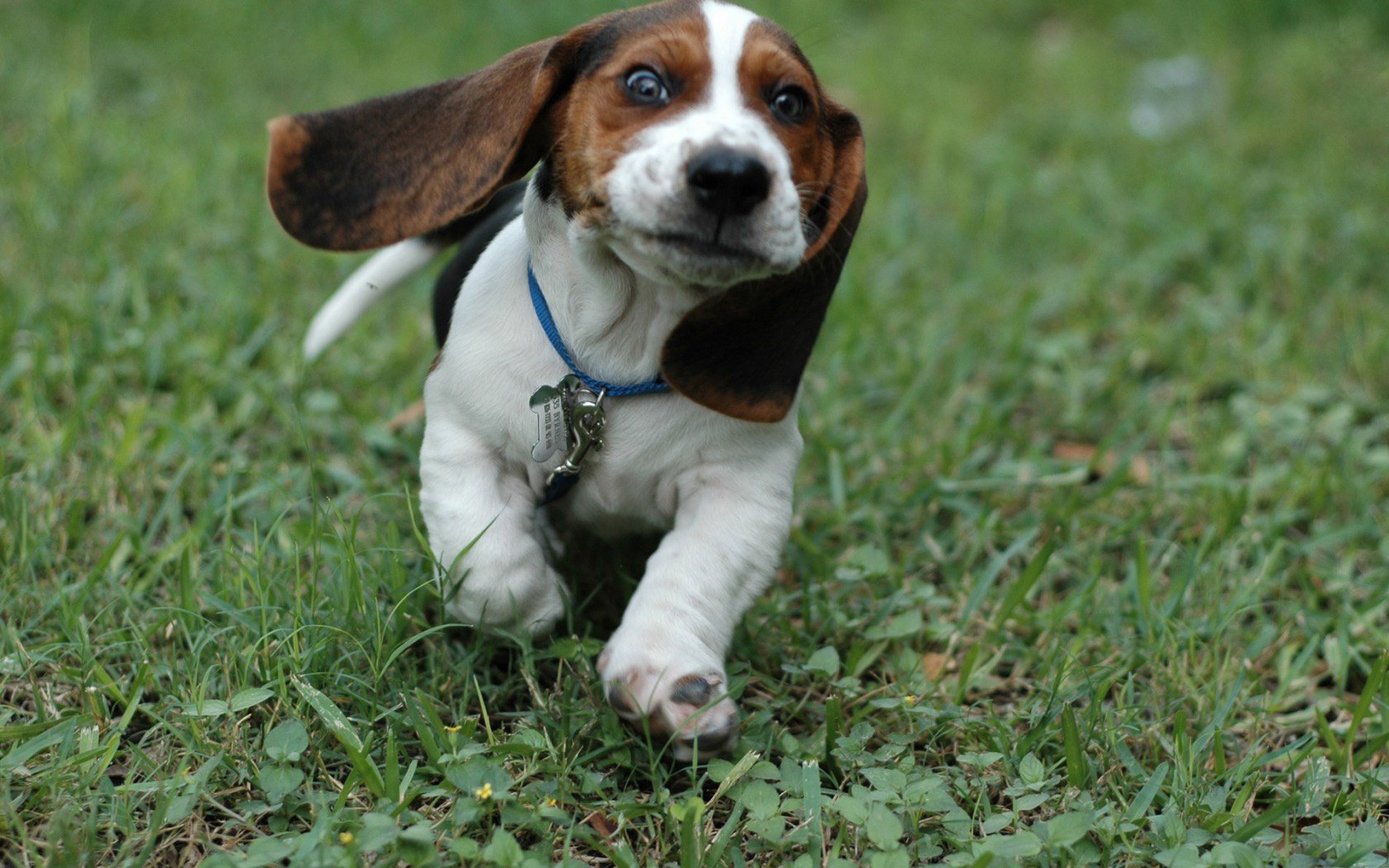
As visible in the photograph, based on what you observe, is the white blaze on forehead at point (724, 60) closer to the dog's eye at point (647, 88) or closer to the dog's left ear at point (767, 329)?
the dog's eye at point (647, 88)

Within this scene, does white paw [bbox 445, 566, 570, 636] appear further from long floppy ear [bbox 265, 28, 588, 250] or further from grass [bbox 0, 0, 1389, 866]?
long floppy ear [bbox 265, 28, 588, 250]

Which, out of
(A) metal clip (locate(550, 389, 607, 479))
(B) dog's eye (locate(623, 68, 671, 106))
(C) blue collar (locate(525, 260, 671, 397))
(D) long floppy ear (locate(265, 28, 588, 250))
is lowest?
(A) metal clip (locate(550, 389, 607, 479))

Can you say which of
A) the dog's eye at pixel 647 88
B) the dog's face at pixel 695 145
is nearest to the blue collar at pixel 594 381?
the dog's face at pixel 695 145

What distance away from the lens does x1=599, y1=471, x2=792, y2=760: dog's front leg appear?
2441mm

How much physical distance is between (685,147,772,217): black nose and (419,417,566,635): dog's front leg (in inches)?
33.1

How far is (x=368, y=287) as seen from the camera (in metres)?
3.96

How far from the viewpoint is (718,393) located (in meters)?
2.62

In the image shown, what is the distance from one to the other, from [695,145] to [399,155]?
2.48ft

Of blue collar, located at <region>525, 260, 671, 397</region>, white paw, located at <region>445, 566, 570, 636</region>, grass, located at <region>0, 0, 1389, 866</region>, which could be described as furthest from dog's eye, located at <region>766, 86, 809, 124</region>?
grass, located at <region>0, 0, 1389, 866</region>

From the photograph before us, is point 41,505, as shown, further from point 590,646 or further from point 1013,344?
point 1013,344

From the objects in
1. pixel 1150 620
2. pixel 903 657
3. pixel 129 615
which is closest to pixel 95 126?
pixel 129 615

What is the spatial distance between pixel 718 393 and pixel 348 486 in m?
1.43

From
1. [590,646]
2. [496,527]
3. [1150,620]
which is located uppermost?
[496,527]

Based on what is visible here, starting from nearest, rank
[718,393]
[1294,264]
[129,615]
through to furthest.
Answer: [718,393] → [129,615] → [1294,264]
